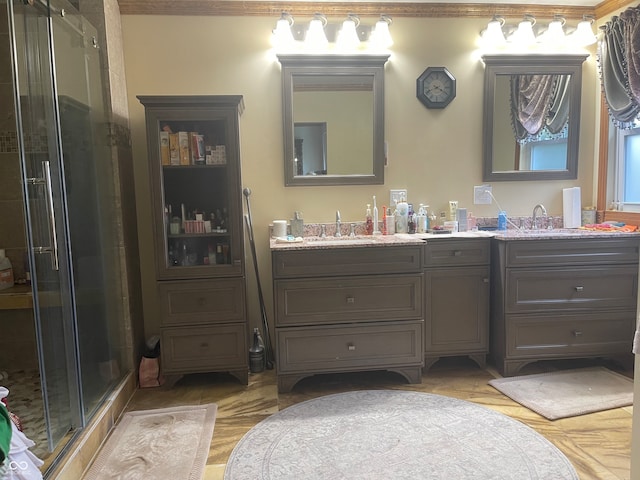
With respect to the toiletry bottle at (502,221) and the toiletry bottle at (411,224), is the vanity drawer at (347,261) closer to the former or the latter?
the toiletry bottle at (411,224)

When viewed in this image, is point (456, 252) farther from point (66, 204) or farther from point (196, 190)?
point (66, 204)

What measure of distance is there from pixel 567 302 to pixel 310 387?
1.69 metres

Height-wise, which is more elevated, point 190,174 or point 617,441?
point 190,174

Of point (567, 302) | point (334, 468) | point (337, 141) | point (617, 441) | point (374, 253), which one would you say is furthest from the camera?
point (337, 141)

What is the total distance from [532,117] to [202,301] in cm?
264

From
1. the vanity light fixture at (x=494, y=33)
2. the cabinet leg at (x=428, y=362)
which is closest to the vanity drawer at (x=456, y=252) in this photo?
the cabinet leg at (x=428, y=362)

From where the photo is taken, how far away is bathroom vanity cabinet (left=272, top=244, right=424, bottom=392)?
254 centimetres

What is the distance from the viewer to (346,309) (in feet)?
8.50

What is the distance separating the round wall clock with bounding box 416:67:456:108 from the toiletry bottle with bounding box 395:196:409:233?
74cm

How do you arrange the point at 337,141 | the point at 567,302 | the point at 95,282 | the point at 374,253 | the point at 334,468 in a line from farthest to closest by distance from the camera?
the point at 337,141 → the point at 567,302 → the point at 374,253 → the point at 95,282 → the point at 334,468

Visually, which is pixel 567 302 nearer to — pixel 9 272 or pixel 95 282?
pixel 95 282

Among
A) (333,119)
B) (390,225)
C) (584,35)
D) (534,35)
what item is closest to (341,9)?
→ (333,119)

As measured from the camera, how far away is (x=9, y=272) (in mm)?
2734

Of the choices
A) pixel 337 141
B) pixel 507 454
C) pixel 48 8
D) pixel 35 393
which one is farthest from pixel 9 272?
pixel 507 454
